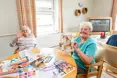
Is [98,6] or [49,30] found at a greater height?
[98,6]

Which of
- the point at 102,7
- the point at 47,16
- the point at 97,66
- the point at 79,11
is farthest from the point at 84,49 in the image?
the point at 102,7

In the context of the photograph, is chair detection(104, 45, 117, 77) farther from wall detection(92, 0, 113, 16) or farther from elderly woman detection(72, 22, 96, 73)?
wall detection(92, 0, 113, 16)

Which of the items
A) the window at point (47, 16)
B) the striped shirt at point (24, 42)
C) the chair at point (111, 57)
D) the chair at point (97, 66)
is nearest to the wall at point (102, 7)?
the window at point (47, 16)

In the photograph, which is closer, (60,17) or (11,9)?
(11,9)

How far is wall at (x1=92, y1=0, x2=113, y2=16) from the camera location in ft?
11.8

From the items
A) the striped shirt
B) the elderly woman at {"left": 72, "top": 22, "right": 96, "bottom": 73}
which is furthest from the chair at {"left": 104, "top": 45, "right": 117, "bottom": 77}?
the striped shirt

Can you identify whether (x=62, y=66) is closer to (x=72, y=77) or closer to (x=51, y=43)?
(x=72, y=77)

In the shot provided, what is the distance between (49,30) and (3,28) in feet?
4.18

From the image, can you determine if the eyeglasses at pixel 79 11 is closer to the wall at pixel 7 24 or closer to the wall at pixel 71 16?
the wall at pixel 71 16

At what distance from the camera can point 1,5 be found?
7.72 ft

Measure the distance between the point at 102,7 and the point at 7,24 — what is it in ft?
9.91

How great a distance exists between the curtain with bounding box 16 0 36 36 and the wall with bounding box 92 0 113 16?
7.64 feet

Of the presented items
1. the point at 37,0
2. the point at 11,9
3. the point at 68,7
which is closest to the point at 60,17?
the point at 68,7

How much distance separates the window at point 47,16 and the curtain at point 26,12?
342 millimetres
